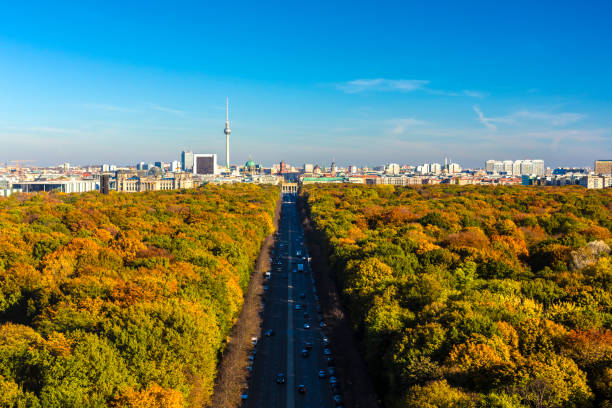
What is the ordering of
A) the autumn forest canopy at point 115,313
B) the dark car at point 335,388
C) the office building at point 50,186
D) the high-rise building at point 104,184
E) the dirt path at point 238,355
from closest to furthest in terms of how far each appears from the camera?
1. the autumn forest canopy at point 115,313
2. the dirt path at point 238,355
3. the dark car at point 335,388
4. the high-rise building at point 104,184
5. the office building at point 50,186

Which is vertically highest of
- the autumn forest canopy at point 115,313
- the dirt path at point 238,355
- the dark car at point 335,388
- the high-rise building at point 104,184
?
Answer: the high-rise building at point 104,184

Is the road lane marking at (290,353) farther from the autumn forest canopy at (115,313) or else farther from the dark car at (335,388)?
the autumn forest canopy at (115,313)

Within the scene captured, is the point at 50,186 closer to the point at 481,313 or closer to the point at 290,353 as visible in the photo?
the point at 290,353

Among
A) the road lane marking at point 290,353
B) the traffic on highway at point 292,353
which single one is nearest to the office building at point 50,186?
the traffic on highway at point 292,353

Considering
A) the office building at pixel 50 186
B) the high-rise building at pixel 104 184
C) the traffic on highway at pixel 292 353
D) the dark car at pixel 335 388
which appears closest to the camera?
the traffic on highway at pixel 292 353

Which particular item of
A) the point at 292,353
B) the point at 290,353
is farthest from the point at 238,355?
the point at 292,353

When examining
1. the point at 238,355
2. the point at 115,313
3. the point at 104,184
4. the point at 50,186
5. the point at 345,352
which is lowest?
the point at 238,355

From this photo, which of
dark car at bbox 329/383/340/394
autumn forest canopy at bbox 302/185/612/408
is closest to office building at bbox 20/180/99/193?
autumn forest canopy at bbox 302/185/612/408
